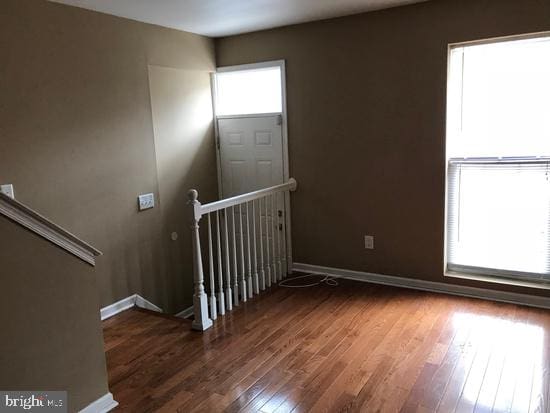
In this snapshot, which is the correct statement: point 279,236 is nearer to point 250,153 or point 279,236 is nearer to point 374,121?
point 250,153

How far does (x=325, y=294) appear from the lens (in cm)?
404

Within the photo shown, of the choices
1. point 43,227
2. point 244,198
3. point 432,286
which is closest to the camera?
point 43,227

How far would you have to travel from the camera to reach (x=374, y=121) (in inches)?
158

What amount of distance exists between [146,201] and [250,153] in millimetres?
1203

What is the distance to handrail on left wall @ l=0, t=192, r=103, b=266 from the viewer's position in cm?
198

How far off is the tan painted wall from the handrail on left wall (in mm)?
27

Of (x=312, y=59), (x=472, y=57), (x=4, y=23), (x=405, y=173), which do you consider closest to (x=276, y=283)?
(x=405, y=173)

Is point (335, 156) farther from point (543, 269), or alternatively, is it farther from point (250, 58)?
point (543, 269)

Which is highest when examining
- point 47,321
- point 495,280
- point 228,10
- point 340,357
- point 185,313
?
point 228,10

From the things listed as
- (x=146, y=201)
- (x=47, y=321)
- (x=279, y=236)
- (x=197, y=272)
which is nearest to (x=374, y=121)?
(x=279, y=236)

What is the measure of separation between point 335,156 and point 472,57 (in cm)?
138

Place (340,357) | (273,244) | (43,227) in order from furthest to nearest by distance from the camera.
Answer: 1. (273,244)
2. (340,357)
3. (43,227)

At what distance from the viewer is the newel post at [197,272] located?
3.33 metres

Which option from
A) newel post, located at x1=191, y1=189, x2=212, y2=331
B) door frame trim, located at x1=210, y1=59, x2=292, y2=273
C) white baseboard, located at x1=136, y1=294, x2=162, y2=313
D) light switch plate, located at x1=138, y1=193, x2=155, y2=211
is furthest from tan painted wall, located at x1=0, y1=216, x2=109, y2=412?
door frame trim, located at x1=210, y1=59, x2=292, y2=273
